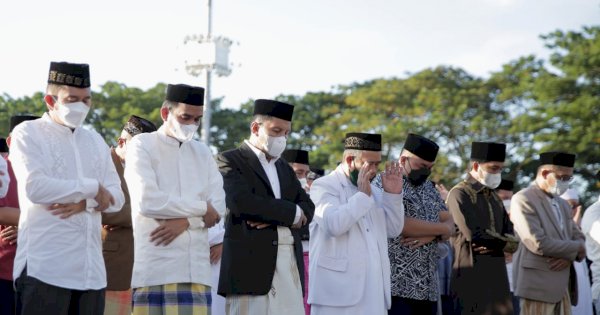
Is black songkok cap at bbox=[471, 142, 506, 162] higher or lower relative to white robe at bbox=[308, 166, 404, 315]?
higher

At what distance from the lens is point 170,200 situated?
6.20 metres

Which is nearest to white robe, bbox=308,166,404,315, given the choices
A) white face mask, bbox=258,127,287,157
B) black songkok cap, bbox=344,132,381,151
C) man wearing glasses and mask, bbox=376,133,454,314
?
man wearing glasses and mask, bbox=376,133,454,314

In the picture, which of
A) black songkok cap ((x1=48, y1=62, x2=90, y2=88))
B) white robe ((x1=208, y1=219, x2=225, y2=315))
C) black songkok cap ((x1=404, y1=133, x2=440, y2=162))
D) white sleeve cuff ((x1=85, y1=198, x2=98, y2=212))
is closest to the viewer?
white sleeve cuff ((x1=85, y1=198, x2=98, y2=212))

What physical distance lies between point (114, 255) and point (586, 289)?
Result: 6447 mm

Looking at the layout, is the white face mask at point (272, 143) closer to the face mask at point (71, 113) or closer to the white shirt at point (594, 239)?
the face mask at point (71, 113)

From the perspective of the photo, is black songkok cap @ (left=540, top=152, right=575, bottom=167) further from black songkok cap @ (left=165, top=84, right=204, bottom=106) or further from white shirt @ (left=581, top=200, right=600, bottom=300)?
black songkok cap @ (left=165, top=84, right=204, bottom=106)

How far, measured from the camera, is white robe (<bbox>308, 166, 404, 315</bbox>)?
25.4 feet

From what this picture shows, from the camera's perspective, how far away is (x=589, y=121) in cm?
3005

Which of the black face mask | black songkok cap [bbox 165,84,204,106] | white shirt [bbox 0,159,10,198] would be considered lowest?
white shirt [bbox 0,159,10,198]

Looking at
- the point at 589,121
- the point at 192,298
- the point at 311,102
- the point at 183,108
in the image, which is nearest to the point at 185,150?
the point at 183,108

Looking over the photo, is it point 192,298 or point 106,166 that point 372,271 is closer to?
point 192,298

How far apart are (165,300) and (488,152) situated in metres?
4.16

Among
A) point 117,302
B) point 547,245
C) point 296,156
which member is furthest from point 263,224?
point 296,156

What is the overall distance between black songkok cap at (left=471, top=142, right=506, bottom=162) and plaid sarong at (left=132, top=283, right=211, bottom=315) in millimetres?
3948
